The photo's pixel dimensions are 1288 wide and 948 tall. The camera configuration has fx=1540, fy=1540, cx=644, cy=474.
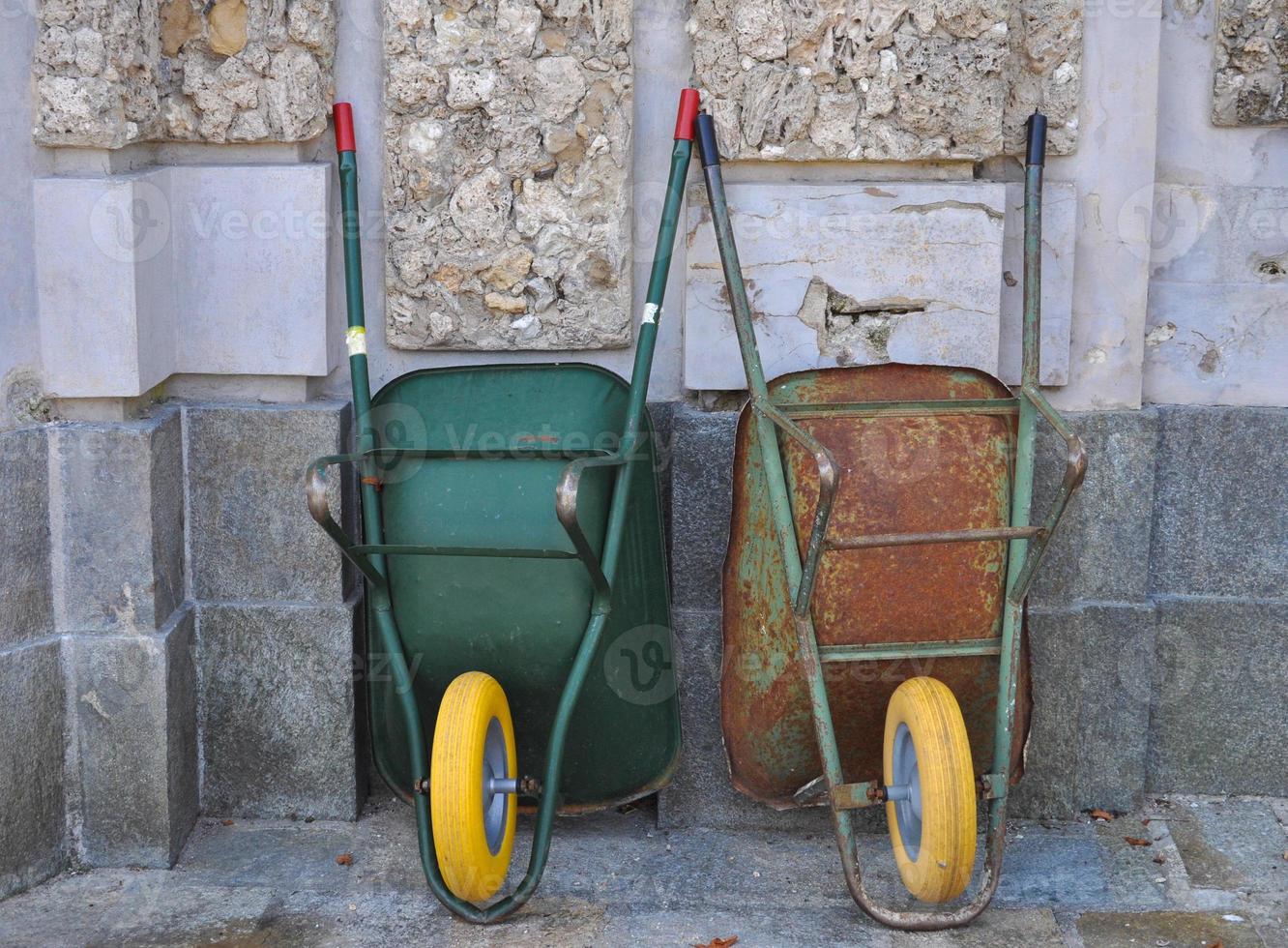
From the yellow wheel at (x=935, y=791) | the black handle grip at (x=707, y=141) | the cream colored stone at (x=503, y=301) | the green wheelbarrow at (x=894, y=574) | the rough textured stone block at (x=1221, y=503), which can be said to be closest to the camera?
the yellow wheel at (x=935, y=791)

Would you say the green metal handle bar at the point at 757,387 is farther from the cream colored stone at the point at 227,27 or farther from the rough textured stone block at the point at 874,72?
the cream colored stone at the point at 227,27

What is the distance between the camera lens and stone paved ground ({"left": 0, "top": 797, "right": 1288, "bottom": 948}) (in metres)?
3.07

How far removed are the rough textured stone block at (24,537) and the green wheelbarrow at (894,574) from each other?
1.44 m

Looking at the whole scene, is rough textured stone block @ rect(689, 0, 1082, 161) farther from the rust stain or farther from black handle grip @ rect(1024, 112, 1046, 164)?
the rust stain

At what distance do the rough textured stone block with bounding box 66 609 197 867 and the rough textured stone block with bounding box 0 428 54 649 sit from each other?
0.11m

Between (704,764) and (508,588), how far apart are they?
704mm

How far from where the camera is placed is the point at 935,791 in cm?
286

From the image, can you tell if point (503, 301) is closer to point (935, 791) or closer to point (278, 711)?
point (278, 711)

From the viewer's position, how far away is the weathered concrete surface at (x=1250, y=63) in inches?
131

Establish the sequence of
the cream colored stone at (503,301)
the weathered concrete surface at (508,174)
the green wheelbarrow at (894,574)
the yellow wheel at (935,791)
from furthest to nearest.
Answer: the cream colored stone at (503,301), the weathered concrete surface at (508,174), the green wheelbarrow at (894,574), the yellow wheel at (935,791)

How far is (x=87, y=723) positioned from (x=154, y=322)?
87cm

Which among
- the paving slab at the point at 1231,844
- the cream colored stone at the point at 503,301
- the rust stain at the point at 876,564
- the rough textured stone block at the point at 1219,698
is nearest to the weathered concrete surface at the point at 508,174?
the cream colored stone at the point at 503,301

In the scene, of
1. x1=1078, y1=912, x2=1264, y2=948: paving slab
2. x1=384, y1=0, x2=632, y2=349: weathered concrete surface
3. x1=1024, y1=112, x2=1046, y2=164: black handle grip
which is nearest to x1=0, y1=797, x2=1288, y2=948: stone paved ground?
x1=1078, y1=912, x2=1264, y2=948: paving slab

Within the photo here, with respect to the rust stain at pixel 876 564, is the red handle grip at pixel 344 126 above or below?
above
